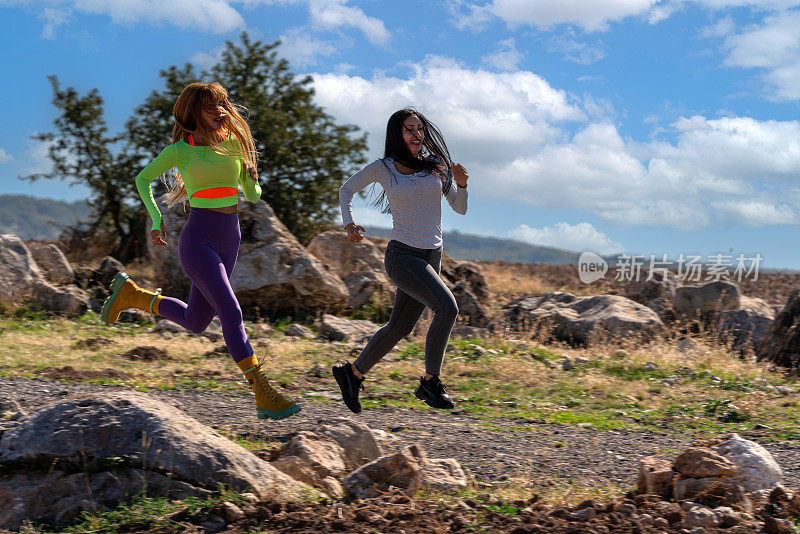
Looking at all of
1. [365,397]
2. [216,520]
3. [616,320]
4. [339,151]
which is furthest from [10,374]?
[339,151]

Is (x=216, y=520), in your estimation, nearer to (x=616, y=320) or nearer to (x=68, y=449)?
(x=68, y=449)

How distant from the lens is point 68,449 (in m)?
4.03

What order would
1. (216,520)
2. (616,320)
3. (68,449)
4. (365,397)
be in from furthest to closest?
1. (616,320)
2. (365,397)
3. (68,449)
4. (216,520)

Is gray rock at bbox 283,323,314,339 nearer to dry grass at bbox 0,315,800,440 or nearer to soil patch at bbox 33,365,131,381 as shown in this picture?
dry grass at bbox 0,315,800,440

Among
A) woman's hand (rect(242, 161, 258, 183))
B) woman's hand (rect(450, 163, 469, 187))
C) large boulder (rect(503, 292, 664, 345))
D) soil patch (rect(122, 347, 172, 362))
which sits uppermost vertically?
woman's hand (rect(450, 163, 469, 187))

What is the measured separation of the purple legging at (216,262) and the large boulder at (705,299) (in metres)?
12.1

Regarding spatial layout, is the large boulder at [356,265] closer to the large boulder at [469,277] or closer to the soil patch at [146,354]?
the large boulder at [469,277]

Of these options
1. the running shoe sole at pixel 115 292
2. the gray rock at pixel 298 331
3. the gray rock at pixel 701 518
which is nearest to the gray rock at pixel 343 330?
the gray rock at pixel 298 331

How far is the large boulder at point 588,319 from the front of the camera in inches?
493

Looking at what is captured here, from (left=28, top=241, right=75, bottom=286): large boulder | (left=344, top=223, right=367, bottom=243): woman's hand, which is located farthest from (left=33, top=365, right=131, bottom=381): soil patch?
(left=28, top=241, right=75, bottom=286): large boulder

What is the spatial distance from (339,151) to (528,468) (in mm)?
14026

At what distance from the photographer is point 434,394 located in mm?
5723

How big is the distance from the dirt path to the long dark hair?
1861 mm

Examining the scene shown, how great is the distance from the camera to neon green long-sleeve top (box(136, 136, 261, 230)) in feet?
17.1
